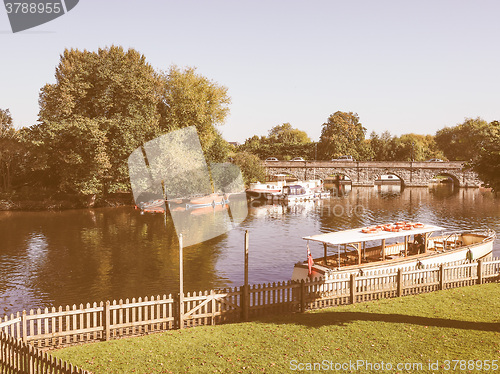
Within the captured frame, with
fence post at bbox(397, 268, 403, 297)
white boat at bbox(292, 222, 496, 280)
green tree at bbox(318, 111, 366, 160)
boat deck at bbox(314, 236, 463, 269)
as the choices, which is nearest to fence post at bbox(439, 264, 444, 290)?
white boat at bbox(292, 222, 496, 280)

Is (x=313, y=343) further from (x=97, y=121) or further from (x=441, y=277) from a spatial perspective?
(x=97, y=121)

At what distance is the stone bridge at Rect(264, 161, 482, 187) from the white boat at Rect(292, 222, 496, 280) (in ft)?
271

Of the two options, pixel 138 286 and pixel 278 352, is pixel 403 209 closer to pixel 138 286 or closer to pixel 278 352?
pixel 138 286

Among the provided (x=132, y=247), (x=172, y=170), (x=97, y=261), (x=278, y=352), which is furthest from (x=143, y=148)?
(x=278, y=352)

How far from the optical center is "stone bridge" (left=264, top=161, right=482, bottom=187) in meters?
116

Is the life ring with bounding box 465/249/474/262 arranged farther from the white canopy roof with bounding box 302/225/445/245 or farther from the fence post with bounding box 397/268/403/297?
the fence post with bounding box 397/268/403/297

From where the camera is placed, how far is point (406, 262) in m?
27.3

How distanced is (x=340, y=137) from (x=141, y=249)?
393 feet

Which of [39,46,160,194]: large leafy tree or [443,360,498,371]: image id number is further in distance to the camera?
[39,46,160,194]: large leafy tree

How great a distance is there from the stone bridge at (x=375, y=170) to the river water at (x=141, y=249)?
1686 inches

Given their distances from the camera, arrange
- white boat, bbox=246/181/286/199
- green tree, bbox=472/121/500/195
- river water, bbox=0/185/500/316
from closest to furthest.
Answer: green tree, bbox=472/121/500/195, river water, bbox=0/185/500/316, white boat, bbox=246/181/286/199

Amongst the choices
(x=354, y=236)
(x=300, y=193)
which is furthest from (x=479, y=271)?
(x=300, y=193)

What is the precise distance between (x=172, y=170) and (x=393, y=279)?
→ 5069 centimetres

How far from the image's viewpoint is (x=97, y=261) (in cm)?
3600
